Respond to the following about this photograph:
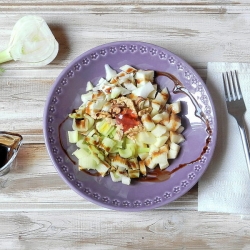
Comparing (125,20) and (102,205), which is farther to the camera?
(125,20)

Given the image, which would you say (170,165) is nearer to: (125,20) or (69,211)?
(69,211)

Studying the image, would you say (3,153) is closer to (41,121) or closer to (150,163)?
(41,121)

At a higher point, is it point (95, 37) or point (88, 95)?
point (95, 37)

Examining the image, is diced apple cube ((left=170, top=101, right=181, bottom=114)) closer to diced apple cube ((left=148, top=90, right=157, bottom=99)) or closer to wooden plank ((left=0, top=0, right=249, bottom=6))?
diced apple cube ((left=148, top=90, right=157, bottom=99))

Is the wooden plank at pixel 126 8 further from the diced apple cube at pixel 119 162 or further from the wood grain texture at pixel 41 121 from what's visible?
the diced apple cube at pixel 119 162

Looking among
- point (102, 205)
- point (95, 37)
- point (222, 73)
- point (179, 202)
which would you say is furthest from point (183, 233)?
point (95, 37)

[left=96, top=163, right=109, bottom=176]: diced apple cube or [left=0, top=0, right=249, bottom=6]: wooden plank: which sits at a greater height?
[left=0, top=0, right=249, bottom=6]: wooden plank

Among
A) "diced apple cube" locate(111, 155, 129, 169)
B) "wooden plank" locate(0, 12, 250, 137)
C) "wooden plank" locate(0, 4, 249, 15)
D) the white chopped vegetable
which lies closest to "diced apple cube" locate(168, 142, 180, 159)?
the white chopped vegetable
